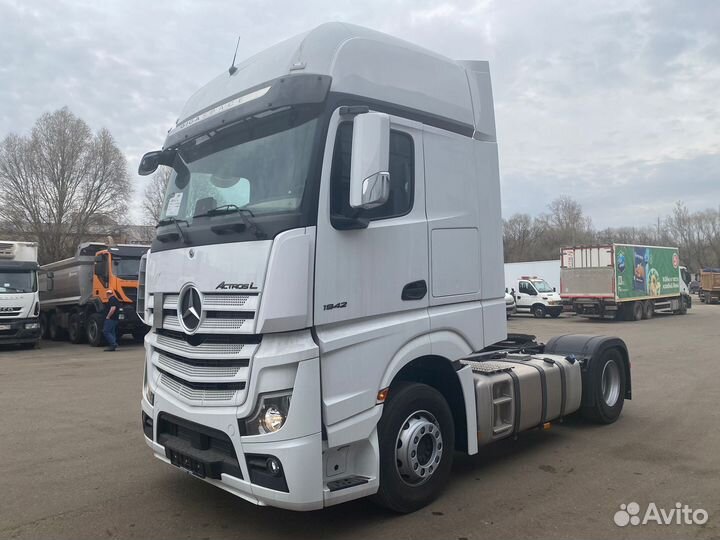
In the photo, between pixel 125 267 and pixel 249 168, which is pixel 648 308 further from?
pixel 249 168

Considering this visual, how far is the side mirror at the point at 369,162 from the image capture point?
3.73 m

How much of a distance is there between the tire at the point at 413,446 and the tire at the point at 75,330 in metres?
18.1

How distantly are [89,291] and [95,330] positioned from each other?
154 centimetres

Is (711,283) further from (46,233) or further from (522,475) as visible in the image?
(46,233)

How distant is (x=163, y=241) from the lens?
4.67 meters

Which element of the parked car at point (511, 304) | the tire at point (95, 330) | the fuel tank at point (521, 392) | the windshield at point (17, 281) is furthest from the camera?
the parked car at point (511, 304)

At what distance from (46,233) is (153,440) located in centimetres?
4646

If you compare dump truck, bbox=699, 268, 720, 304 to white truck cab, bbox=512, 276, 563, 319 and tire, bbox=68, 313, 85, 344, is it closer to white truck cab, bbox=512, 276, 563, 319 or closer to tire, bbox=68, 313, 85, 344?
white truck cab, bbox=512, 276, 563, 319

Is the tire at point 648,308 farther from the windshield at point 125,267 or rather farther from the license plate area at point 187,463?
the license plate area at point 187,463

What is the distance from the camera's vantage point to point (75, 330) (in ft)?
65.5

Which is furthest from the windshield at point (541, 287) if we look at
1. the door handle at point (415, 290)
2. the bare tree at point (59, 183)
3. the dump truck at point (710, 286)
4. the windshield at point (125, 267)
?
the bare tree at point (59, 183)

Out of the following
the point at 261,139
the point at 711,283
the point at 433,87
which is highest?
the point at 433,87

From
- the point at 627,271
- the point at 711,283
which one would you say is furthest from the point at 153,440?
the point at 711,283

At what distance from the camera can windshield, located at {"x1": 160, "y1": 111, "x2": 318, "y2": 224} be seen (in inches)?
154
